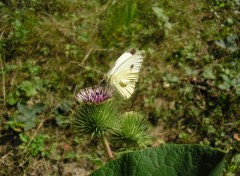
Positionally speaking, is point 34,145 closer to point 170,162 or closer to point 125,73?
point 125,73

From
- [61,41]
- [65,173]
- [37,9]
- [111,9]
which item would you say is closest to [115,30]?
[111,9]

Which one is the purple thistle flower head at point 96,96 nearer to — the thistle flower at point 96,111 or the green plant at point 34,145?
the thistle flower at point 96,111

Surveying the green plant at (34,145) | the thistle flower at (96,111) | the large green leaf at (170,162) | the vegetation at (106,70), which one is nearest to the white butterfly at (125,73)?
the thistle flower at (96,111)

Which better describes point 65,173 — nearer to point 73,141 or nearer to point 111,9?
point 73,141

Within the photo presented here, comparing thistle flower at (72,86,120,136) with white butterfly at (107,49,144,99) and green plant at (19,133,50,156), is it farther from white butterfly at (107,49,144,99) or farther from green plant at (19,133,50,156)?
green plant at (19,133,50,156)

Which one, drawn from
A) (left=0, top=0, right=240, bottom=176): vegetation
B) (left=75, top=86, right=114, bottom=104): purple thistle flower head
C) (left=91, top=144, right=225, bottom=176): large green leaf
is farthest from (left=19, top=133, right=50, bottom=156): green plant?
(left=91, top=144, right=225, bottom=176): large green leaf
